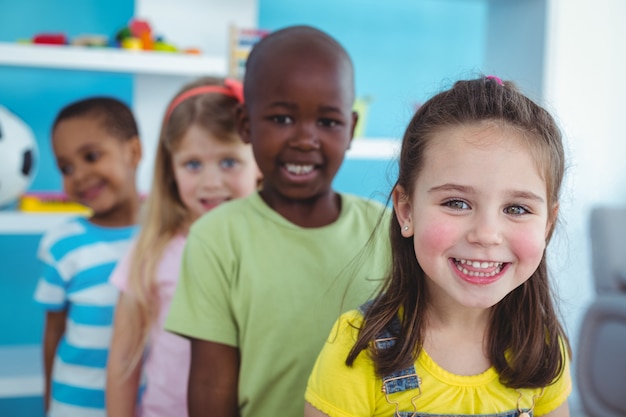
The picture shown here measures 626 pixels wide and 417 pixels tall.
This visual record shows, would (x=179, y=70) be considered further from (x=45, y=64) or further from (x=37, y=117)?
(x=37, y=117)

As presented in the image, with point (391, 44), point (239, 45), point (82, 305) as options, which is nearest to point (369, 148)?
point (239, 45)

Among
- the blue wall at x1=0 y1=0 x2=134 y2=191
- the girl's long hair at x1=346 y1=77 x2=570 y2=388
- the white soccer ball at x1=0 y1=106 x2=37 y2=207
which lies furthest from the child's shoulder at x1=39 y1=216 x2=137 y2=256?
the girl's long hair at x1=346 y1=77 x2=570 y2=388

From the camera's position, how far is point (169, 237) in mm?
1662

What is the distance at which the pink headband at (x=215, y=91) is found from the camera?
1570mm

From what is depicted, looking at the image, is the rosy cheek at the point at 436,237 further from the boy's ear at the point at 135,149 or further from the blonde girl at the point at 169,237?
the boy's ear at the point at 135,149

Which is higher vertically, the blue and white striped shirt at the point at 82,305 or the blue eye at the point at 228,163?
the blue eye at the point at 228,163

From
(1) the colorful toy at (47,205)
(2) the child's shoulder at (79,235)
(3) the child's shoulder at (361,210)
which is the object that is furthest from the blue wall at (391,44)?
(3) the child's shoulder at (361,210)

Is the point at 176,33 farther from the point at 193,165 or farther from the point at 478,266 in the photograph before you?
the point at 478,266

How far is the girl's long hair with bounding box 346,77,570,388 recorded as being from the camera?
103 cm

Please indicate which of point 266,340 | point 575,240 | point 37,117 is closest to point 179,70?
point 37,117

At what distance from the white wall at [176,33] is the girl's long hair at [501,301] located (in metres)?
1.60

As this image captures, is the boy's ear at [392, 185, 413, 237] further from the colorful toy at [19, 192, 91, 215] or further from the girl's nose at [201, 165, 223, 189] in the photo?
the colorful toy at [19, 192, 91, 215]

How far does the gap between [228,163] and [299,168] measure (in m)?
0.37

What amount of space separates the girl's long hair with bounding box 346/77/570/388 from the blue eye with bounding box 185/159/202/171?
0.61 meters
